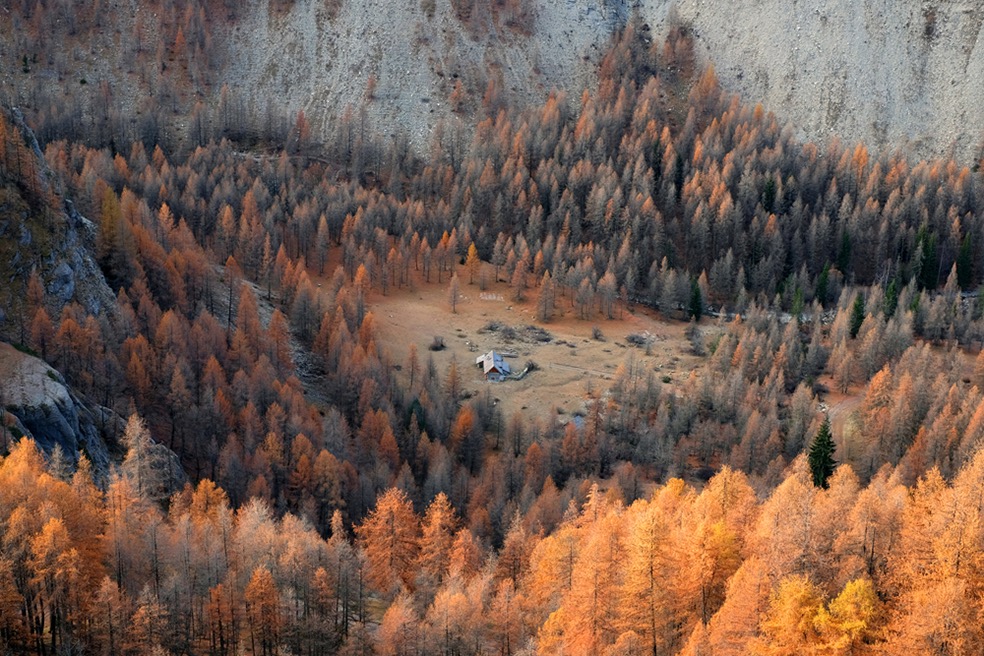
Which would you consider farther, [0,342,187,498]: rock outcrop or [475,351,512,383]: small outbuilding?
[475,351,512,383]: small outbuilding

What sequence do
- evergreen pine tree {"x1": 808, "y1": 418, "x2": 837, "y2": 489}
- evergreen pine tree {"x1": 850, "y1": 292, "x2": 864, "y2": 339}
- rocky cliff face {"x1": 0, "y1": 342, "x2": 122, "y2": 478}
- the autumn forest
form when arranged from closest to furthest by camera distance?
the autumn forest
rocky cliff face {"x1": 0, "y1": 342, "x2": 122, "y2": 478}
evergreen pine tree {"x1": 808, "y1": 418, "x2": 837, "y2": 489}
evergreen pine tree {"x1": 850, "y1": 292, "x2": 864, "y2": 339}

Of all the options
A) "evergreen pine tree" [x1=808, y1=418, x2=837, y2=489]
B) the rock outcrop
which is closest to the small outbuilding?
"evergreen pine tree" [x1=808, y1=418, x2=837, y2=489]

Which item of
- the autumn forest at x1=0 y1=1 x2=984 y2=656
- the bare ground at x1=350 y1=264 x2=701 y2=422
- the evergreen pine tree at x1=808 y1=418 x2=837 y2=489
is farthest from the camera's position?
the bare ground at x1=350 y1=264 x2=701 y2=422

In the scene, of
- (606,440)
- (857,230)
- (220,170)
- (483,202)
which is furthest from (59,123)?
(857,230)

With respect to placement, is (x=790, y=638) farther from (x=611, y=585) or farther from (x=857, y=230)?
(x=857, y=230)

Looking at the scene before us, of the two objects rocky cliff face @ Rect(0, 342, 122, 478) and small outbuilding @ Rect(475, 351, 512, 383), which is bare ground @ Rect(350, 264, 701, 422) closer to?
small outbuilding @ Rect(475, 351, 512, 383)

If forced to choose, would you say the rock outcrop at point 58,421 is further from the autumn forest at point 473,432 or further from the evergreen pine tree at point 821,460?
the evergreen pine tree at point 821,460
